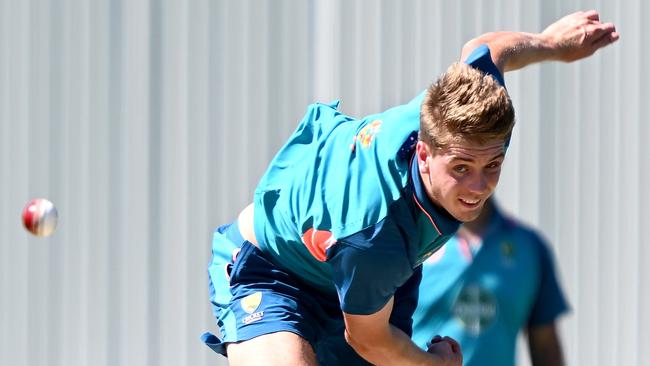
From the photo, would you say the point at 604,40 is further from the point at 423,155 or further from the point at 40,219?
the point at 40,219

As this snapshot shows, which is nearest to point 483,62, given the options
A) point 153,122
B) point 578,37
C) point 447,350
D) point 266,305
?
point 578,37

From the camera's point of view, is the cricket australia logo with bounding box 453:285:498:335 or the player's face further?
the cricket australia logo with bounding box 453:285:498:335

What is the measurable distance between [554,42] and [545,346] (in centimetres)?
92

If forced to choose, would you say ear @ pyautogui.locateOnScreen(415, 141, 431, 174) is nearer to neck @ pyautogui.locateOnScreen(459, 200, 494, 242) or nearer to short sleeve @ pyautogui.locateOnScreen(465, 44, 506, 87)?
short sleeve @ pyautogui.locateOnScreen(465, 44, 506, 87)

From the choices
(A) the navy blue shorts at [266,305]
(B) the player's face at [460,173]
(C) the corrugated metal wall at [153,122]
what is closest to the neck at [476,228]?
(A) the navy blue shorts at [266,305]

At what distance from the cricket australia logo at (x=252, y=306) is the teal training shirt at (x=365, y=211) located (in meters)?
0.19

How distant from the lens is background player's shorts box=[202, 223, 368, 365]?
11.9 ft

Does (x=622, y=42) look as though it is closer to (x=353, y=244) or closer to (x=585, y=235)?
(x=585, y=235)

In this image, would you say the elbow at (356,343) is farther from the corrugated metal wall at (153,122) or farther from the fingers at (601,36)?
the corrugated metal wall at (153,122)

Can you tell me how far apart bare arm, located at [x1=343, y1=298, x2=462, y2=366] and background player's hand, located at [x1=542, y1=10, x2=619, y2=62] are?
3.24 feet

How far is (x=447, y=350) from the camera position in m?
3.52

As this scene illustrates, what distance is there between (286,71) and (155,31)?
590 millimetres

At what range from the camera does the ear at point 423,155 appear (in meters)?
3.17

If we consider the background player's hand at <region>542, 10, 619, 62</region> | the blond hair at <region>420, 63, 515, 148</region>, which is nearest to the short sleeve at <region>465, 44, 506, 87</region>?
the blond hair at <region>420, 63, 515, 148</region>
